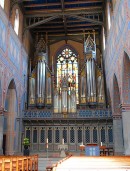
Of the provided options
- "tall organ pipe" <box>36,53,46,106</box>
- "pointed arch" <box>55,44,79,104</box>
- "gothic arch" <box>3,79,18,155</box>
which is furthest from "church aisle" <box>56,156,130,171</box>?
"pointed arch" <box>55,44,79,104</box>

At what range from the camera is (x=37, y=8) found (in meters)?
23.7

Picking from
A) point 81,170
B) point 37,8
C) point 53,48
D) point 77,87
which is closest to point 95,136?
point 77,87

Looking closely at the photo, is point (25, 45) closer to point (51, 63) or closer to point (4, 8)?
point (51, 63)

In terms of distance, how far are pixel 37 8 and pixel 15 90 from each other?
8568mm

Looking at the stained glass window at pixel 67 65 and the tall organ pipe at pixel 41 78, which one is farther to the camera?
the stained glass window at pixel 67 65

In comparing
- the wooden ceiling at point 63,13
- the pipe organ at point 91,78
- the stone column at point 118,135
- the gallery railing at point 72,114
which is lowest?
the stone column at point 118,135

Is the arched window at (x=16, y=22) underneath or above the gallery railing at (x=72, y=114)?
above

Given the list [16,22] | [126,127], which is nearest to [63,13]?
[16,22]

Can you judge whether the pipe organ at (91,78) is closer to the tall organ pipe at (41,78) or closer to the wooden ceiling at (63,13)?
the wooden ceiling at (63,13)

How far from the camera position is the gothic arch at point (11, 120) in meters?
19.3

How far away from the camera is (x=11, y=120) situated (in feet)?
65.5

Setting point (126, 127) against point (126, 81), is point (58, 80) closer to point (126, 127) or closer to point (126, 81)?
point (126, 81)

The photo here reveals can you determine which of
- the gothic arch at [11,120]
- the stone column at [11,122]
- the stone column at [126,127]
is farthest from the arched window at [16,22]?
the stone column at [126,127]

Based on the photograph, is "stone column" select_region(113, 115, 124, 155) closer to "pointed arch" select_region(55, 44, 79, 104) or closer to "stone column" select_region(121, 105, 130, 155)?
"stone column" select_region(121, 105, 130, 155)
